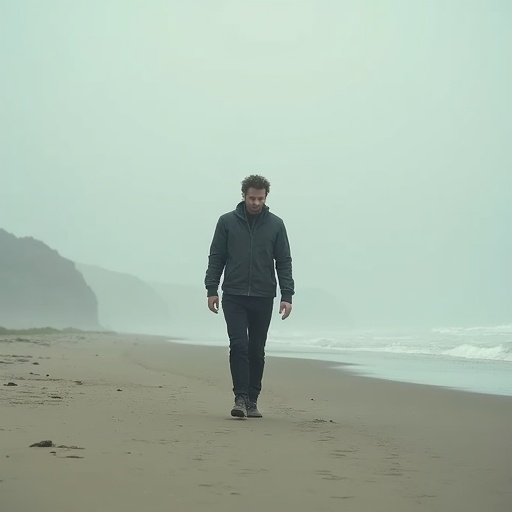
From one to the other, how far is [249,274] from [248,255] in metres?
0.16

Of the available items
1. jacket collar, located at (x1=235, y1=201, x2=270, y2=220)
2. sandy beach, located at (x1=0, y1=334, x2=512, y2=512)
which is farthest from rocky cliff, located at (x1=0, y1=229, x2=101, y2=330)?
jacket collar, located at (x1=235, y1=201, x2=270, y2=220)

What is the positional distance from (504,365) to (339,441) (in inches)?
420

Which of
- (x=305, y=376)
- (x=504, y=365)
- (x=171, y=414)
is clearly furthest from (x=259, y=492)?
(x=504, y=365)

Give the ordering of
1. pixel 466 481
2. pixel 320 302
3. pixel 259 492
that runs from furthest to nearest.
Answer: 1. pixel 320 302
2. pixel 466 481
3. pixel 259 492

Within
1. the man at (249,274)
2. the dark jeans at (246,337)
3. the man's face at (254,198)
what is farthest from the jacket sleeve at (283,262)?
the man's face at (254,198)

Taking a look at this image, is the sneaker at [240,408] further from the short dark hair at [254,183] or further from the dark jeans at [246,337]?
the short dark hair at [254,183]

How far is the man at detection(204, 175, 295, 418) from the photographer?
6820 mm

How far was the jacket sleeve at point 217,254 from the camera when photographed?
6.93 metres

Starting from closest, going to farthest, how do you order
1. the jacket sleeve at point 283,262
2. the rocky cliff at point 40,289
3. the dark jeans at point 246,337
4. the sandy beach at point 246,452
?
the sandy beach at point 246,452, the dark jeans at point 246,337, the jacket sleeve at point 283,262, the rocky cliff at point 40,289

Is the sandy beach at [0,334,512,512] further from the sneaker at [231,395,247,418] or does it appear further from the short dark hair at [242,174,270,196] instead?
the short dark hair at [242,174,270,196]

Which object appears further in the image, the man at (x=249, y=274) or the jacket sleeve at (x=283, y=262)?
the jacket sleeve at (x=283, y=262)

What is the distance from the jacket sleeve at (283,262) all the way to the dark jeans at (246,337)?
0.59 ft

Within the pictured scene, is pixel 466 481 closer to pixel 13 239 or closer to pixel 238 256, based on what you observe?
pixel 238 256

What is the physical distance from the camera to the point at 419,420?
661cm
